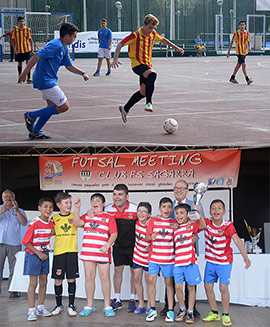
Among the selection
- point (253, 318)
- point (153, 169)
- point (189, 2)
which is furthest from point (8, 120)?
point (189, 2)

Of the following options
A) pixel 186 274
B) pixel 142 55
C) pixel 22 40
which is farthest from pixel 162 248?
pixel 22 40

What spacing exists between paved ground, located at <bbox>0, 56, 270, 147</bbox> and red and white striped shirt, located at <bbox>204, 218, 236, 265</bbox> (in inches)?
48.7

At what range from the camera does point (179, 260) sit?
6508 millimetres

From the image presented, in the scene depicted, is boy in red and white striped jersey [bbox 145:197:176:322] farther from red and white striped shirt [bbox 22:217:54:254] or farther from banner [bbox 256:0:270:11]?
banner [bbox 256:0:270:11]

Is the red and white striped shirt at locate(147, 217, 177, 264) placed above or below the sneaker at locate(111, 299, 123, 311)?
above

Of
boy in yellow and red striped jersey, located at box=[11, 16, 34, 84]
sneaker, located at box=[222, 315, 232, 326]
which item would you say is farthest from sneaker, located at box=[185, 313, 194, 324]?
boy in yellow and red striped jersey, located at box=[11, 16, 34, 84]

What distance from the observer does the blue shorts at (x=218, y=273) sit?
6535mm

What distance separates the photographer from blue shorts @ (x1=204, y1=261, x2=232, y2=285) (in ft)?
21.4

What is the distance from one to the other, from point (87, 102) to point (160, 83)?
4.59 m

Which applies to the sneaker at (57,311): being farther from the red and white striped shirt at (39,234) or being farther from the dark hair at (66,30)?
the dark hair at (66,30)

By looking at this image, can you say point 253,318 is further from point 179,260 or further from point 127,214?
point 127,214

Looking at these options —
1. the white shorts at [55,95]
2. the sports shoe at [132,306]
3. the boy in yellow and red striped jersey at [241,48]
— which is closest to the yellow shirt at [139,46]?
the white shorts at [55,95]

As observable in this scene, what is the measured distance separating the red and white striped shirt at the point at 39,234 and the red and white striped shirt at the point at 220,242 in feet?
6.20

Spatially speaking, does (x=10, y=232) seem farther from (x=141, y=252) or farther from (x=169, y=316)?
(x=169, y=316)
